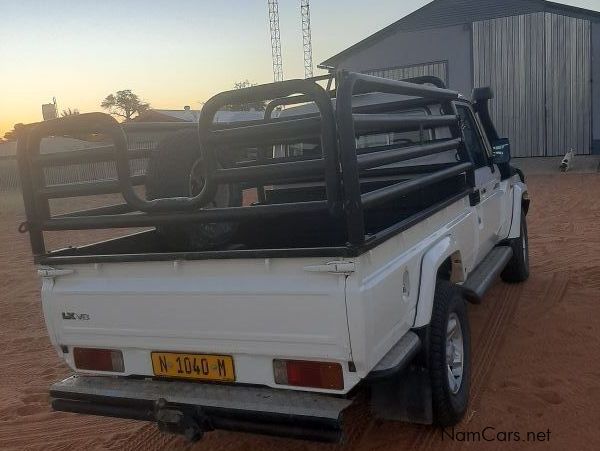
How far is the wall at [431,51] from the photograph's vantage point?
21422mm

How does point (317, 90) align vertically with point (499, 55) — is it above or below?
below

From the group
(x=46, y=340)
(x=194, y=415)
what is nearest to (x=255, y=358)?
(x=194, y=415)

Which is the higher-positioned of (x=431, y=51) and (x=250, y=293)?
(x=431, y=51)

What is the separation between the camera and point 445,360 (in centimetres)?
329

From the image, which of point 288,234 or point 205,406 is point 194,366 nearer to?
point 205,406

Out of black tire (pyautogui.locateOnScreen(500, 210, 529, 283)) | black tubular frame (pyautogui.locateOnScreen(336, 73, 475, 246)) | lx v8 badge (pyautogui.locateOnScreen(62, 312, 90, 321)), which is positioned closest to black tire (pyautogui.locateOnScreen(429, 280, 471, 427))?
black tubular frame (pyautogui.locateOnScreen(336, 73, 475, 246))

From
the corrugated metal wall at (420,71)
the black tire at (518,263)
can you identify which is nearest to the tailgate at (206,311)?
the black tire at (518,263)

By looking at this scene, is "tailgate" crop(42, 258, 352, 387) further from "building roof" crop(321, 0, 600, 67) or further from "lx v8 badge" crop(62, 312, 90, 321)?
"building roof" crop(321, 0, 600, 67)

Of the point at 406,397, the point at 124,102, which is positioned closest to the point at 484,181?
the point at 406,397

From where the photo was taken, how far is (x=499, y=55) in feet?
68.6

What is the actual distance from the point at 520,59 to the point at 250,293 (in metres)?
20.5

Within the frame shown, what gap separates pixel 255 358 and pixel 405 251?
3.23 ft

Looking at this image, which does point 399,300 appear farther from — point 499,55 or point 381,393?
point 499,55

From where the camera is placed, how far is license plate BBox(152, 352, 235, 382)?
293 centimetres
